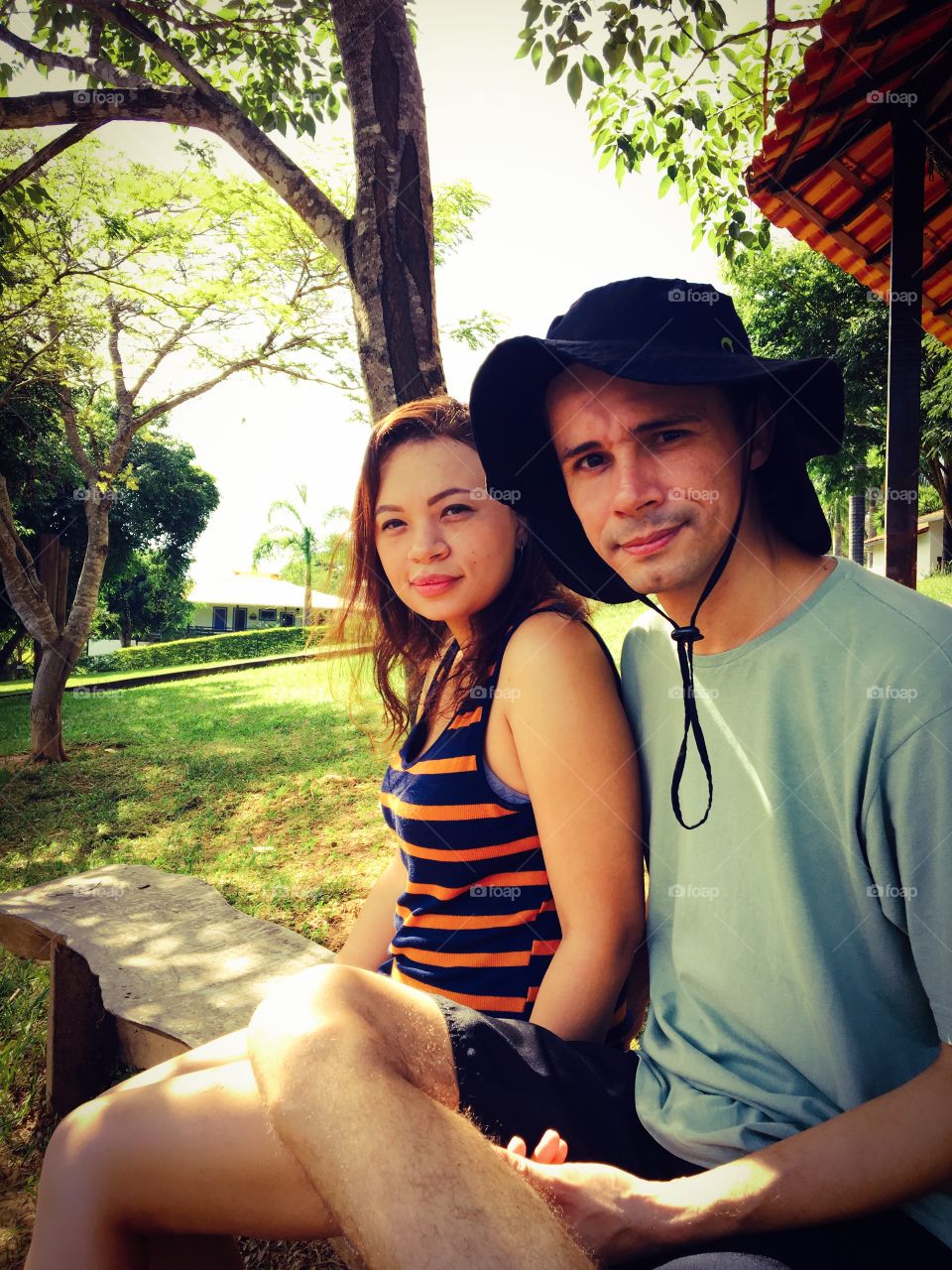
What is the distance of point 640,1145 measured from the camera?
4.88ft

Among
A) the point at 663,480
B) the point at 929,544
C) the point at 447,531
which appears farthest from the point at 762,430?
the point at 929,544

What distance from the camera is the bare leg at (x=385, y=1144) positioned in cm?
99

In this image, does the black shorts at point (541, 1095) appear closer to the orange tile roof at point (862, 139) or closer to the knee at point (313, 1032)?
the knee at point (313, 1032)

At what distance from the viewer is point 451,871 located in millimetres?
1804

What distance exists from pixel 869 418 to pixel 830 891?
19018 mm

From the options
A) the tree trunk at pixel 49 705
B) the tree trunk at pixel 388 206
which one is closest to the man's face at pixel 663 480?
the tree trunk at pixel 388 206

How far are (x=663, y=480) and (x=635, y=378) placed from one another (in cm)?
21

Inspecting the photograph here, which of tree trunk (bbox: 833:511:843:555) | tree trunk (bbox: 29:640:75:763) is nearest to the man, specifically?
tree trunk (bbox: 29:640:75:763)

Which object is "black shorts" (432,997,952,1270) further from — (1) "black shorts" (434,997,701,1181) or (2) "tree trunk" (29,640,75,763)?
(2) "tree trunk" (29,640,75,763)

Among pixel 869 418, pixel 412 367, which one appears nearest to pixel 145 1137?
pixel 412 367

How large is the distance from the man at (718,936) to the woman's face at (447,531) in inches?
7.6

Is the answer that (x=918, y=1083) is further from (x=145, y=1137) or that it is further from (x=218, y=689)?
(x=218, y=689)

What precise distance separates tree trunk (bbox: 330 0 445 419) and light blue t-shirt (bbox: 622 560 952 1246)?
186 centimetres

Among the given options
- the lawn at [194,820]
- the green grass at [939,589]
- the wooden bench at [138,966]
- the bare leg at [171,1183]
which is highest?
the green grass at [939,589]
